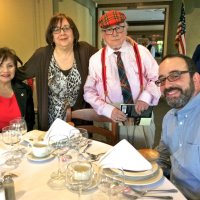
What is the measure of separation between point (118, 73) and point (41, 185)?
112 cm

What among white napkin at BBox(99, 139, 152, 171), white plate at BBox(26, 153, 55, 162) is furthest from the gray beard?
white plate at BBox(26, 153, 55, 162)

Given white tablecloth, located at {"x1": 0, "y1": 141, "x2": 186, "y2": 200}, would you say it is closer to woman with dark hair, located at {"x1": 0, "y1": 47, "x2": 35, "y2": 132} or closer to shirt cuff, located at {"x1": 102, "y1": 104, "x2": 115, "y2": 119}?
shirt cuff, located at {"x1": 102, "y1": 104, "x2": 115, "y2": 119}

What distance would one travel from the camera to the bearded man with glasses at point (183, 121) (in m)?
1.20

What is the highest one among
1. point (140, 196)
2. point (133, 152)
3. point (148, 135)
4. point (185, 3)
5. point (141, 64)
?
point (185, 3)

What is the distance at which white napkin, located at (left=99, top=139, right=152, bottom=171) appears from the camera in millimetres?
1078

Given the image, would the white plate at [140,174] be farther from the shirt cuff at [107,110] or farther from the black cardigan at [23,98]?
the black cardigan at [23,98]

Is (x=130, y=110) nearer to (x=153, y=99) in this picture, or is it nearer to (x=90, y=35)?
(x=153, y=99)

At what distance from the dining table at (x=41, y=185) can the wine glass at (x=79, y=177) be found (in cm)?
3

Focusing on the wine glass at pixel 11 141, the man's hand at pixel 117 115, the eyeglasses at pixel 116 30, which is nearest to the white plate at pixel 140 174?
the wine glass at pixel 11 141

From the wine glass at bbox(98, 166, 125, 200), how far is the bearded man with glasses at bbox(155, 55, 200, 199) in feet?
1.21

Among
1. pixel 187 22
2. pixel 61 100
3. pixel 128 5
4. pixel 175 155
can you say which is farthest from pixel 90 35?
pixel 175 155

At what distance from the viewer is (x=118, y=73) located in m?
1.95

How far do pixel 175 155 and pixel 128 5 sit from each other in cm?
585

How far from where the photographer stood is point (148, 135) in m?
2.10
